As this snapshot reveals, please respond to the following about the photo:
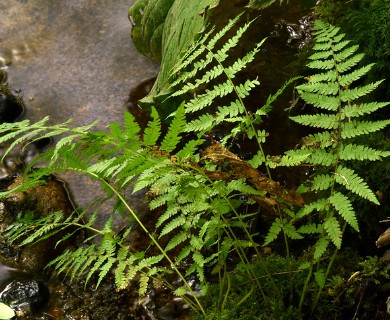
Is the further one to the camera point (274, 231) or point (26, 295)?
point (26, 295)

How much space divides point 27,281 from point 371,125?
210 centimetres

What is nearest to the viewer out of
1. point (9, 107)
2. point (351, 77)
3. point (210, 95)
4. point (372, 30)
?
point (351, 77)

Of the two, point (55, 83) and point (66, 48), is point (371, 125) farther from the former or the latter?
point (66, 48)

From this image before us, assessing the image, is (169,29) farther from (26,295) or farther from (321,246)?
(26,295)

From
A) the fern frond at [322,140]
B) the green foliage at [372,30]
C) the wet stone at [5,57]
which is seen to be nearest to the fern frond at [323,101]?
the fern frond at [322,140]

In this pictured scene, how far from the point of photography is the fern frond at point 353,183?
1.91m

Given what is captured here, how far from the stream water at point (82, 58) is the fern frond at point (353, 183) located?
58.9 inches

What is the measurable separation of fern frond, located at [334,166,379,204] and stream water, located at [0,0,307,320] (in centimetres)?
150

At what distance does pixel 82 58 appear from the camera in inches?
185

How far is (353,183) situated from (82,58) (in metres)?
3.22

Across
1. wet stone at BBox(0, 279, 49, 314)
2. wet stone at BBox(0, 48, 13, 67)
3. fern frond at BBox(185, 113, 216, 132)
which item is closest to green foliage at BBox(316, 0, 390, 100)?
fern frond at BBox(185, 113, 216, 132)

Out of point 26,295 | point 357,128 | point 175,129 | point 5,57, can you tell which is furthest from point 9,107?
point 357,128

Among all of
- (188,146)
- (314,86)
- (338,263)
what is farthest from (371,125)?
(338,263)

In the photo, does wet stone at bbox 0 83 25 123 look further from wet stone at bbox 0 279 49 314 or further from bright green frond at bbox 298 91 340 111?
bright green frond at bbox 298 91 340 111
